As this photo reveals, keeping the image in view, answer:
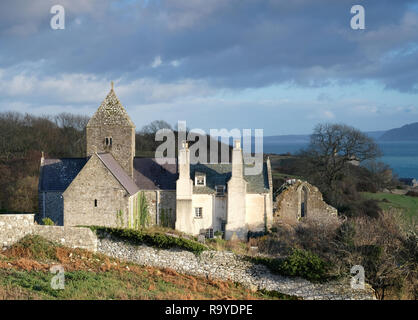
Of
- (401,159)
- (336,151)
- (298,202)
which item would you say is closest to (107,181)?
(298,202)

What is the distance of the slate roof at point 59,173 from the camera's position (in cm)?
3145

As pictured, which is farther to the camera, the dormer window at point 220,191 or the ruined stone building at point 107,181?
the dormer window at point 220,191

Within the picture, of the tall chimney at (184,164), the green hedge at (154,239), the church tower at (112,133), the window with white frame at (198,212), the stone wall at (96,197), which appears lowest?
the green hedge at (154,239)

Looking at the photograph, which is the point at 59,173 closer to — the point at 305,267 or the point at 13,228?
the point at 13,228

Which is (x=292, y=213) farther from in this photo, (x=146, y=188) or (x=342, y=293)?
(x=342, y=293)

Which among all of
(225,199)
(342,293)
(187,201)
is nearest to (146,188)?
(187,201)

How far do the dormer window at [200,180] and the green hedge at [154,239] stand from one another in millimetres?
8837

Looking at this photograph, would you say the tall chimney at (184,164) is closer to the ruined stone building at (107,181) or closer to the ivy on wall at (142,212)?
the ruined stone building at (107,181)

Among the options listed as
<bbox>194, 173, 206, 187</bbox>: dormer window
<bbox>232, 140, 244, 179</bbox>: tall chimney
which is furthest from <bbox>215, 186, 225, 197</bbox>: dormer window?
<bbox>232, 140, 244, 179</bbox>: tall chimney

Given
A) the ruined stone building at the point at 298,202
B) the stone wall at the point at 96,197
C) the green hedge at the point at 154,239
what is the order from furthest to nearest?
the ruined stone building at the point at 298,202 → the stone wall at the point at 96,197 → the green hedge at the point at 154,239

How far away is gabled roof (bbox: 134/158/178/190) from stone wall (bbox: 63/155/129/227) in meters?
4.39

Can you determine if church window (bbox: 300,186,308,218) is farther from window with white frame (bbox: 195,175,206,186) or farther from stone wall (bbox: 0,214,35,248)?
stone wall (bbox: 0,214,35,248)

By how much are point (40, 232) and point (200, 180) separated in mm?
12967

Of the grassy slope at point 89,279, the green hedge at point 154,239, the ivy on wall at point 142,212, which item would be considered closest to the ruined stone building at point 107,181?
the ivy on wall at point 142,212
